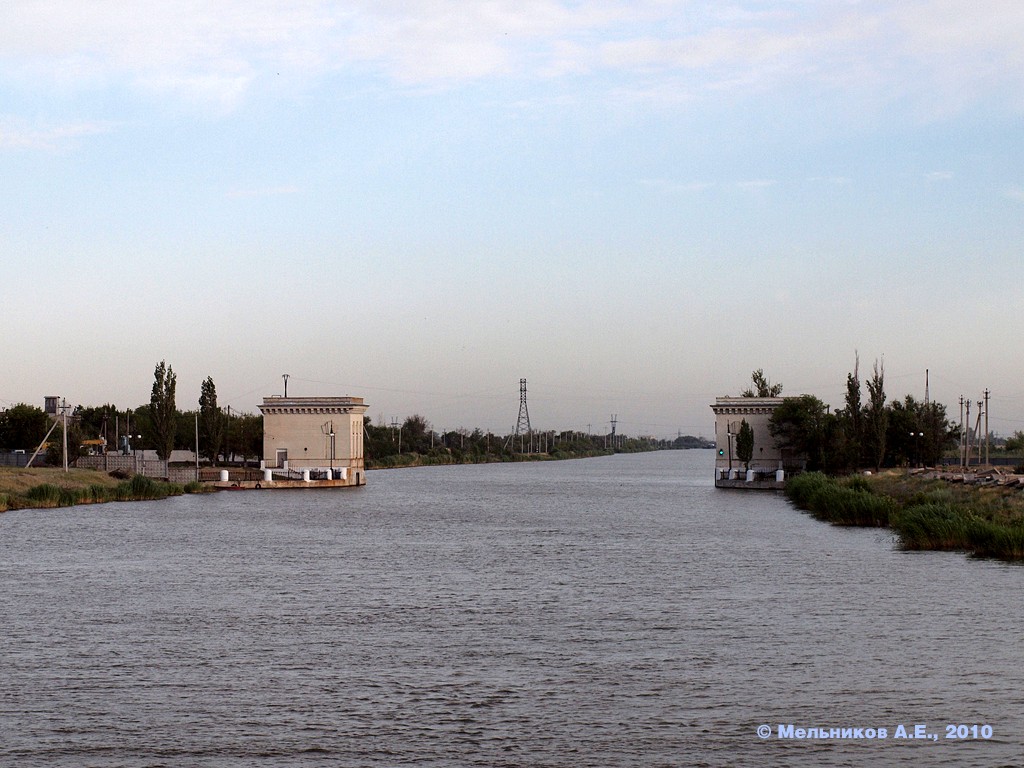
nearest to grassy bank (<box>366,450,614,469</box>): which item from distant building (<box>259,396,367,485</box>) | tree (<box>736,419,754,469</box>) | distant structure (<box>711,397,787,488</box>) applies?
distant building (<box>259,396,367,485</box>)

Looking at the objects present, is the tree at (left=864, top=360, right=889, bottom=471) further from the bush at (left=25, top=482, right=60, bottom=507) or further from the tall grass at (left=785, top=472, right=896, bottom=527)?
→ the bush at (left=25, top=482, right=60, bottom=507)

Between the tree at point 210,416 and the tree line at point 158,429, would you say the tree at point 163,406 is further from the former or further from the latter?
the tree at point 210,416

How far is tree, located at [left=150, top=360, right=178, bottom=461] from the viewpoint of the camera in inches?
3132

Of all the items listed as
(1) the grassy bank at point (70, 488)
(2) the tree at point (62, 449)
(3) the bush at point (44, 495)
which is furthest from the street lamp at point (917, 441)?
(2) the tree at point (62, 449)

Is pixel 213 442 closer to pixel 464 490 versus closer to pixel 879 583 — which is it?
pixel 464 490

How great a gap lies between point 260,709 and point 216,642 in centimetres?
498

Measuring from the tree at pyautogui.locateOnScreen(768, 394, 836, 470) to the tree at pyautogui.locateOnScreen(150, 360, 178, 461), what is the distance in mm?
42198

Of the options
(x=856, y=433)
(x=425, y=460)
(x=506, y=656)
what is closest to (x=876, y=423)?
(x=856, y=433)

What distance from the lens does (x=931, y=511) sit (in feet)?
124

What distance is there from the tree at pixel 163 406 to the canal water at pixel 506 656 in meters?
42.6

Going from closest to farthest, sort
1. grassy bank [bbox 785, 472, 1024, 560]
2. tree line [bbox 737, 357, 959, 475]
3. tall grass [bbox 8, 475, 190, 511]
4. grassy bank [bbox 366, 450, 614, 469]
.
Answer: grassy bank [bbox 785, 472, 1024, 560], tall grass [bbox 8, 475, 190, 511], tree line [bbox 737, 357, 959, 475], grassy bank [bbox 366, 450, 614, 469]

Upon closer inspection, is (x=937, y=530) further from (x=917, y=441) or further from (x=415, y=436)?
(x=415, y=436)

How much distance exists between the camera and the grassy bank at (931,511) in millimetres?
32406

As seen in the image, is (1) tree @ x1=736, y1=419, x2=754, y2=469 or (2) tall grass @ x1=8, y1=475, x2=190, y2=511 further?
(1) tree @ x1=736, y1=419, x2=754, y2=469
